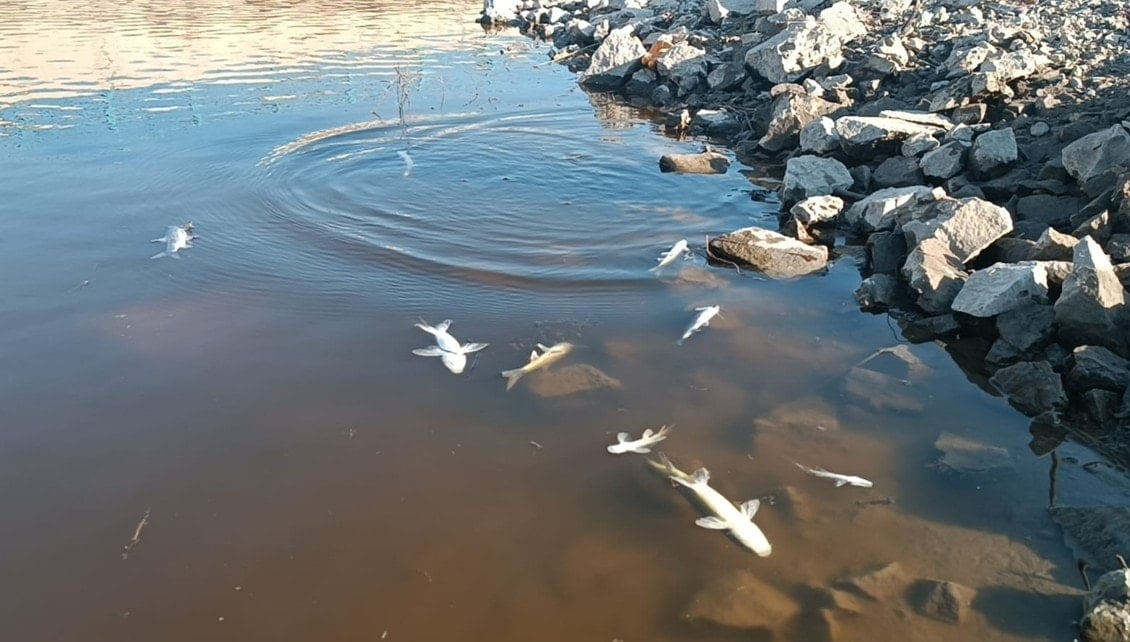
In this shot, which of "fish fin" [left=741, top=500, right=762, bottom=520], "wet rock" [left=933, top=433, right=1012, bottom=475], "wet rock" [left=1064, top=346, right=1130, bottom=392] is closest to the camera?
"fish fin" [left=741, top=500, right=762, bottom=520]

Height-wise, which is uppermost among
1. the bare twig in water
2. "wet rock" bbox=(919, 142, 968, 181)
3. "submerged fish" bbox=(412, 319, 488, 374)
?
"wet rock" bbox=(919, 142, 968, 181)

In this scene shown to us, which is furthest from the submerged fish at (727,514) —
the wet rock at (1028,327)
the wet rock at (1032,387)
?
the wet rock at (1028,327)

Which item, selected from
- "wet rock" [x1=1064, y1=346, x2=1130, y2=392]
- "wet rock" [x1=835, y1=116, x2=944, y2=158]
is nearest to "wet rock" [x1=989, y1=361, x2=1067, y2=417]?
"wet rock" [x1=1064, y1=346, x2=1130, y2=392]

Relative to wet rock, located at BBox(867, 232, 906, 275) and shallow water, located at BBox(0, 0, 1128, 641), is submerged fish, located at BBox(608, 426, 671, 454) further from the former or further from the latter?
wet rock, located at BBox(867, 232, 906, 275)

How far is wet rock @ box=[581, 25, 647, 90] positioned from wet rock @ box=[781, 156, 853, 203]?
24.2ft

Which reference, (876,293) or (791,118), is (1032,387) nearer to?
(876,293)

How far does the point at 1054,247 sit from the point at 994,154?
240cm

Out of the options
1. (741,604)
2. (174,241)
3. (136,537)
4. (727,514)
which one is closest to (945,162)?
(727,514)

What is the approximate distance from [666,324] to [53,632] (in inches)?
170

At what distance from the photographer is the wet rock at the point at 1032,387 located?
208 inches

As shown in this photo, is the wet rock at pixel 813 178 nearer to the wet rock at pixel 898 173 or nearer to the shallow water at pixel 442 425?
the wet rock at pixel 898 173

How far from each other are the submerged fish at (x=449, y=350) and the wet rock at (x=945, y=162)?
5.38 meters

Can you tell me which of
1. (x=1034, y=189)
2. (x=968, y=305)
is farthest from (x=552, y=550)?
(x=1034, y=189)

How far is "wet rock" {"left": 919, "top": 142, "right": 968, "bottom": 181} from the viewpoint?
8508 millimetres
